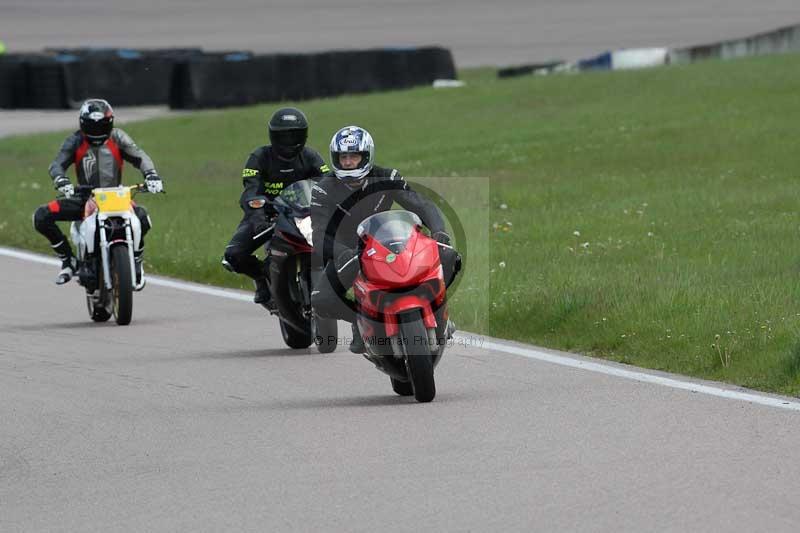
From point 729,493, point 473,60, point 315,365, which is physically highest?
point 729,493

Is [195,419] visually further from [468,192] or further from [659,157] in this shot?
[659,157]

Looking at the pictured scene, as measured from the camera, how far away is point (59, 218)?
46.2 feet

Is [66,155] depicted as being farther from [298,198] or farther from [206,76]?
[206,76]

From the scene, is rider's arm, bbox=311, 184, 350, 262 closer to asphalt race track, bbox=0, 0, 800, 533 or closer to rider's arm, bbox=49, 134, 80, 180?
asphalt race track, bbox=0, 0, 800, 533

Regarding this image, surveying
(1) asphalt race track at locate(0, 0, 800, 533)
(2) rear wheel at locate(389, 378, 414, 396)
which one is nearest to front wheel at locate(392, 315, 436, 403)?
(1) asphalt race track at locate(0, 0, 800, 533)

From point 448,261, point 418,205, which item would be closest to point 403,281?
point 448,261

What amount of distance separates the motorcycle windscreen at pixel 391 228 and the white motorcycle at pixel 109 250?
3.99 metres

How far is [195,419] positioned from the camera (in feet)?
30.4

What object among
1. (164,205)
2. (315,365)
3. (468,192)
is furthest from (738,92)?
(315,365)

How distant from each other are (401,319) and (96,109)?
5361 millimetres

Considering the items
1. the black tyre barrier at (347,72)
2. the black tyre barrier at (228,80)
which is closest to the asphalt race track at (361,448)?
the black tyre barrier at (228,80)

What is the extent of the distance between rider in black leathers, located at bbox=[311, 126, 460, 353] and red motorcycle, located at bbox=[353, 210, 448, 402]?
392mm

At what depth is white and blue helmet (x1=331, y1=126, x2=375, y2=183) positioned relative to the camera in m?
10.3

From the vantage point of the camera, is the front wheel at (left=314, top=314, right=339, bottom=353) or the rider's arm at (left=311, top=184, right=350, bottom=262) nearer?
the rider's arm at (left=311, top=184, right=350, bottom=262)
